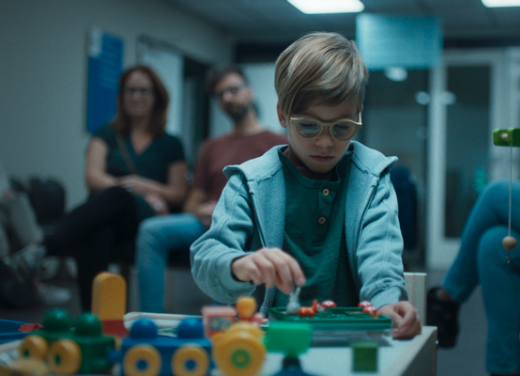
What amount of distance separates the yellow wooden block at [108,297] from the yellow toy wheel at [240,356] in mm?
218

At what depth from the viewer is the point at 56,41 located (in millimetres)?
4008

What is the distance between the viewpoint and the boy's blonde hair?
794mm

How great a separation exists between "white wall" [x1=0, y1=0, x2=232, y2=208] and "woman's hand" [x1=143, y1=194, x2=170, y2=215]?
5.99ft

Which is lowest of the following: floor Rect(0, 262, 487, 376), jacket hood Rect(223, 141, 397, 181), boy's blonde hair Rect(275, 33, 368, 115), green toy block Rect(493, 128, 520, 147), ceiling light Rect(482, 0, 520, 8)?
floor Rect(0, 262, 487, 376)

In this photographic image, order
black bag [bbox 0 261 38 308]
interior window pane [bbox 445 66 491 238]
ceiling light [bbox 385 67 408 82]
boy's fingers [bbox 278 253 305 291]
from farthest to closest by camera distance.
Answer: ceiling light [bbox 385 67 408 82]
interior window pane [bbox 445 66 491 238]
black bag [bbox 0 261 38 308]
boy's fingers [bbox 278 253 305 291]

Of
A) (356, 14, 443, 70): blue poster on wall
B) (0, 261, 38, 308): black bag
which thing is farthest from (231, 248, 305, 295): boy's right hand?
(356, 14, 443, 70): blue poster on wall

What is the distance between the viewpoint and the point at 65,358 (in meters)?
0.44

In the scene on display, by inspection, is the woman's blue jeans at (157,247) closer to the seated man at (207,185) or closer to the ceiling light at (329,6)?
the seated man at (207,185)

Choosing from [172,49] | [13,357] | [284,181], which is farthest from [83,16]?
[13,357]

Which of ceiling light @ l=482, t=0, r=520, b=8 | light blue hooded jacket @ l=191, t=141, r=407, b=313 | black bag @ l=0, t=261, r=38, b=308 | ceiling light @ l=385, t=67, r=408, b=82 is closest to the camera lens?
light blue hooded jacket @ l=191, t=141, r=407, b=313

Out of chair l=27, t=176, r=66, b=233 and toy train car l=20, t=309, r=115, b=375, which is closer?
toy train car l=20, t=309, r=115, b=375

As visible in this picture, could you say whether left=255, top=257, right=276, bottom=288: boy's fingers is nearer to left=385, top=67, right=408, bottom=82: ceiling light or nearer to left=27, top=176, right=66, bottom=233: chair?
left=27, top=176, right=66, bottom=233: chair

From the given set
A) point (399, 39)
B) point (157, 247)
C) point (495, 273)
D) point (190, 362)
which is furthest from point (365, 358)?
point (399, 39)

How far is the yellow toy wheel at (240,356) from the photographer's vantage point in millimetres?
429
